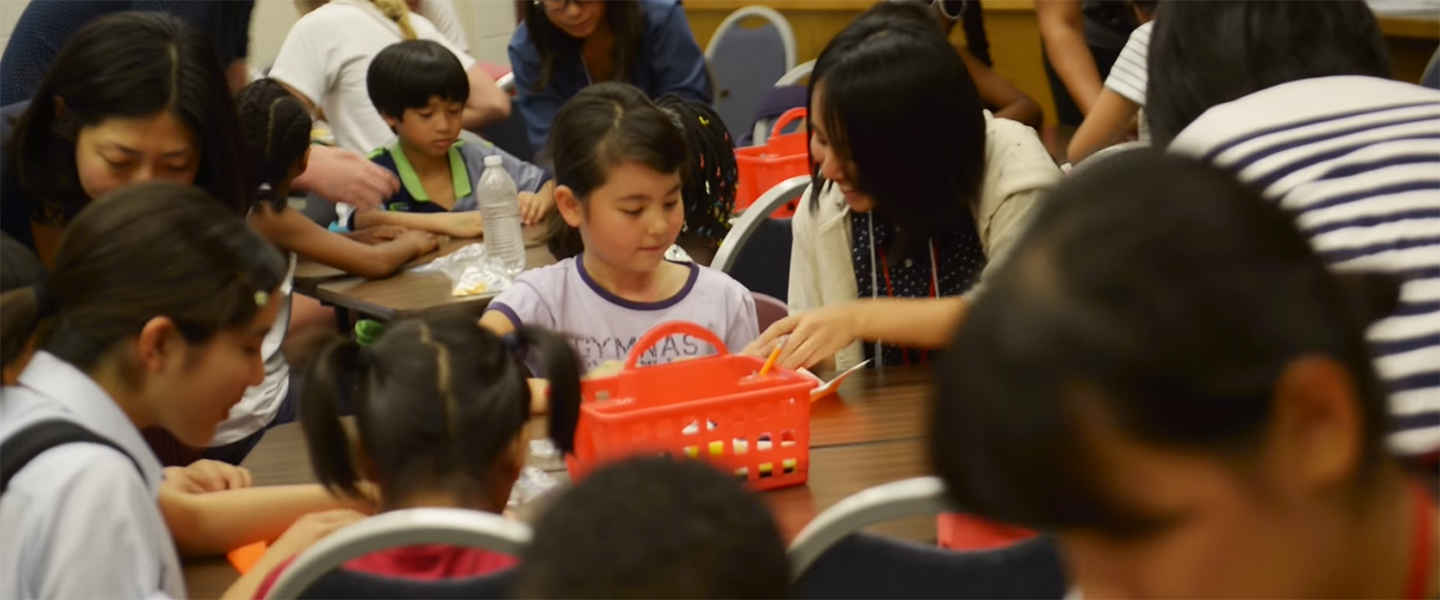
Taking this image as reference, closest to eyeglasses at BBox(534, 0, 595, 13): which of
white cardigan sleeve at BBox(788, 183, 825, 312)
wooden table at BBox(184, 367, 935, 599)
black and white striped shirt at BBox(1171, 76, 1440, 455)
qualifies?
white cardigan sleeve at BBox(788, 183, 825, 312)

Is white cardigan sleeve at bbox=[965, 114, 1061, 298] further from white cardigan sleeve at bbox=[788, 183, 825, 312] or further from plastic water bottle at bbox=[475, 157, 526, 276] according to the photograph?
plastic water bottle at bbox=[475, 157, 526, 276]

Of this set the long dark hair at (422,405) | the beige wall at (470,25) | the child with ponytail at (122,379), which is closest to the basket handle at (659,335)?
the long dark hair at (422,405)

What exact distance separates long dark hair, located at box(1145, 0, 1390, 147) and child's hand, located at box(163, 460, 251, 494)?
4.26ft

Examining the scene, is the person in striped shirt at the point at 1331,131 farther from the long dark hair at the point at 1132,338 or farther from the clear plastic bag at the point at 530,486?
the clear plastic bag at the point at 530,486

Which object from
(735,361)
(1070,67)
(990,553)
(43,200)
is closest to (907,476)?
(735,361)

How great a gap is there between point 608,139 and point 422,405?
111 cm

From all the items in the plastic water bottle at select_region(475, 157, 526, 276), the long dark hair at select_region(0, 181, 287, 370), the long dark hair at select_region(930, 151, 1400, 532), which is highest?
the long dark hair at select_region(930, 151, 1400, 532)

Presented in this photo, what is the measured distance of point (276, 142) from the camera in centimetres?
337

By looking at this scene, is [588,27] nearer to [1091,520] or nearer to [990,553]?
[990,553]

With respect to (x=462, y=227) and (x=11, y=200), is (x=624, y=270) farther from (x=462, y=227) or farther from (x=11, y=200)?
(x=462, y=227)

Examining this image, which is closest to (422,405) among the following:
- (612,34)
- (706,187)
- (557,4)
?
(706,187)

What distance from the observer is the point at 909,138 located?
2.33 meters

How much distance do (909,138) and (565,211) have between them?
0.73 metres

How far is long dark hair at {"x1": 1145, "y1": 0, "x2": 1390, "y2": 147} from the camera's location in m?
1.68
